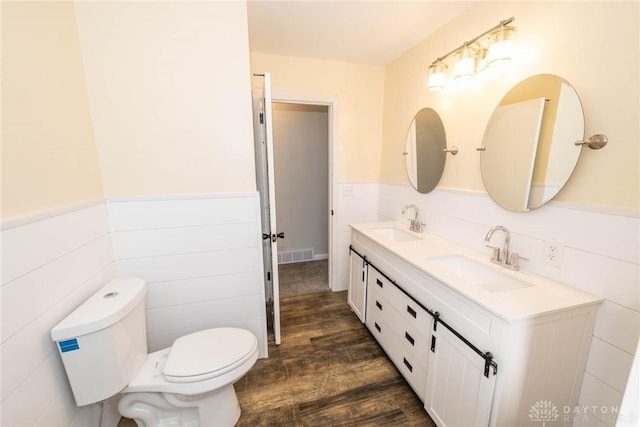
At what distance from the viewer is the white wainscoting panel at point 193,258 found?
4.97ft

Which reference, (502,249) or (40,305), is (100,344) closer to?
(40,305)

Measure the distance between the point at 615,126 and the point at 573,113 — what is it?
0.17 m

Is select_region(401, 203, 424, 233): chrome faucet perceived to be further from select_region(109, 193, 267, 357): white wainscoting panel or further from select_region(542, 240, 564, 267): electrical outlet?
select_region(109, 193, 267, 357): white wainscoting panel

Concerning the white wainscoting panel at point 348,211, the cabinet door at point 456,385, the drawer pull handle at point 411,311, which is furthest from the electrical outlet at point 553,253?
the white wainscoting panel at point 348,211

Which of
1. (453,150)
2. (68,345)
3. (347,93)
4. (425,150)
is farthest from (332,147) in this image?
(68,345)

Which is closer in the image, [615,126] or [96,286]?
[615,126]

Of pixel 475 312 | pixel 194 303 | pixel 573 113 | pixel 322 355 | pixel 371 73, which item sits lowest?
pixel 322 355

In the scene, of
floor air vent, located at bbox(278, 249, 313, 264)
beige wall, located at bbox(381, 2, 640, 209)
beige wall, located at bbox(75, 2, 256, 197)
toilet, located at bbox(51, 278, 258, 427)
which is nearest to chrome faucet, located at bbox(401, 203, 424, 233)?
beige wall, located at bbox(381, 2, 640, 209)

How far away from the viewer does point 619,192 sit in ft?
3.19

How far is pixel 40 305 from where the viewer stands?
0.94 metres

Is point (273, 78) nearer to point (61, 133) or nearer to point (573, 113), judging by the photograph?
point (61, 133)

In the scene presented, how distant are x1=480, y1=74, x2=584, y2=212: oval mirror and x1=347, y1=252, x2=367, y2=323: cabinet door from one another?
111 cm

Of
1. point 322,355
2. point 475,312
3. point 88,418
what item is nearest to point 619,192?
point 475,312

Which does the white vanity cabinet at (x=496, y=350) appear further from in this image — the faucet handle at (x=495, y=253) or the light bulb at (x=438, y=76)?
the light bulb at (x=438, y=76)
